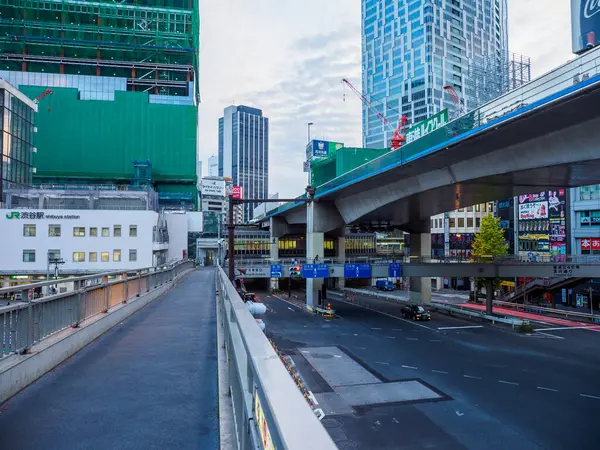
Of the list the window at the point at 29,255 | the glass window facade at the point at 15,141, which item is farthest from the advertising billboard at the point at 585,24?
the glass window facade at the point at 15,141

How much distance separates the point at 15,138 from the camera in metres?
67.6

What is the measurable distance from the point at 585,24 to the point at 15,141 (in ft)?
246

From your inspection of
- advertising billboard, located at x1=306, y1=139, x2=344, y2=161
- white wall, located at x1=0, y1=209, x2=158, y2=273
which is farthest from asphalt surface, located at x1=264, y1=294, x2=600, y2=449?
advertising billboard, located at x1=306, y1=139, x2=344, y2=161

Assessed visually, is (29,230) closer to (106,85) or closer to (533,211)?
(533,211)

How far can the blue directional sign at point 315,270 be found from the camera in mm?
46250

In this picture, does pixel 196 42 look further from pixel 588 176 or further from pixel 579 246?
pixel 588 176

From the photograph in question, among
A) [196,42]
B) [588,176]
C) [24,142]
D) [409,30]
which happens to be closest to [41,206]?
[24,142]

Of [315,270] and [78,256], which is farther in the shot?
[78,256]

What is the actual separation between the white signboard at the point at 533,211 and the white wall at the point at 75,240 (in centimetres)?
5541

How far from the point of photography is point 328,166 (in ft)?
266

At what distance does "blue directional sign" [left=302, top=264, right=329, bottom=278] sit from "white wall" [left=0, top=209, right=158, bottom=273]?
1848 centimetres

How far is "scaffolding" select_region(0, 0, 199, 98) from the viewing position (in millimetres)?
105938

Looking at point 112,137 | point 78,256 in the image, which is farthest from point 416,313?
point 112,137

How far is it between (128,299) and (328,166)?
6940cm
